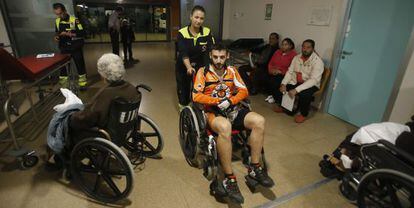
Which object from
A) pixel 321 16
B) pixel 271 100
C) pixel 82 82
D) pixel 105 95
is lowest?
pixel 271 100

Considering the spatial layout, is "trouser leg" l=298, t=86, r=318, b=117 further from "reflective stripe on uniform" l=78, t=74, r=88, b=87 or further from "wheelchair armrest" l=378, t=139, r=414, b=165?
"reflective stripe on uniform" l=78, t=74, r=88, b=87

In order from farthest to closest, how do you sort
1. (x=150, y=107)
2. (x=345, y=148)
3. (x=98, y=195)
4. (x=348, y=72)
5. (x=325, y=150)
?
(x=150, y=107), (x=348, y=72), (x=325, y=150), (x=345, y=148), (x=98, y=195)

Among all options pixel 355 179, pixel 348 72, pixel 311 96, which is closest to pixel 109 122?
pixel 355 179

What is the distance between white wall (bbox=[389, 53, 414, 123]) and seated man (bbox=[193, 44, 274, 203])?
1.66m

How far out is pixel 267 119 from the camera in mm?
3145

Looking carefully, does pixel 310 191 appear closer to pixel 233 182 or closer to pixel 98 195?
pixel 233 182

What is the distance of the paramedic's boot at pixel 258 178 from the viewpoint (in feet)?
5.59

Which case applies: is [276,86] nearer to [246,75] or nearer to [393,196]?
[246,75]

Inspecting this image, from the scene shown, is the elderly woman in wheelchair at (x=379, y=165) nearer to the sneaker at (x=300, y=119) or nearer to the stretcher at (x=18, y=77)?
the sneaker at (x=300, y=119)

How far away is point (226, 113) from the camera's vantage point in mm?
1957

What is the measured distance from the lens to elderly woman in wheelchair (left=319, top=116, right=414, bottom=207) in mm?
1319

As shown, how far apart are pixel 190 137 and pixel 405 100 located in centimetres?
216

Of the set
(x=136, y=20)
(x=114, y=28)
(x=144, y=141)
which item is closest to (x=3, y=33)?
(x=114, y=28)

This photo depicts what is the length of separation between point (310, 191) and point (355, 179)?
0.36m
